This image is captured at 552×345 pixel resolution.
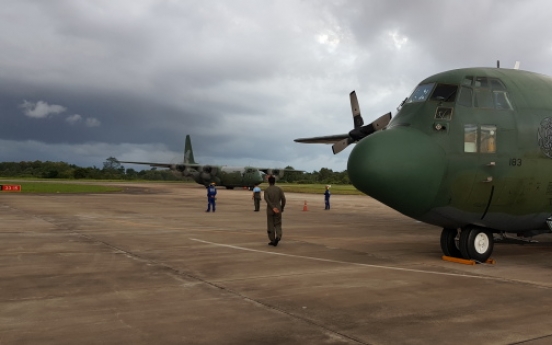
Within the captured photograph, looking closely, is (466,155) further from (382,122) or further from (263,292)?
(382,122)

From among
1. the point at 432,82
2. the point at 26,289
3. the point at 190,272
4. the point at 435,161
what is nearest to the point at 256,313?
the point at 190,272

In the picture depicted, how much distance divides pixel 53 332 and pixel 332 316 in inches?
121

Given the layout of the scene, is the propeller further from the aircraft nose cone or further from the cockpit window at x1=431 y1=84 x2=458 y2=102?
the aircraft nose cone

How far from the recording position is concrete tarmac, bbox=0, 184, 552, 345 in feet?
16.4

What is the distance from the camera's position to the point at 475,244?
9602mm

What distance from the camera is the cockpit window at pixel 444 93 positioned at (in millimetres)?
9406

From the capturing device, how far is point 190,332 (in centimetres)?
499

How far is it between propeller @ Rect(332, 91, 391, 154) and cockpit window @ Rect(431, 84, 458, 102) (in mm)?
5744

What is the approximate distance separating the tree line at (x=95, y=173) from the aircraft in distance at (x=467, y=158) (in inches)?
2992

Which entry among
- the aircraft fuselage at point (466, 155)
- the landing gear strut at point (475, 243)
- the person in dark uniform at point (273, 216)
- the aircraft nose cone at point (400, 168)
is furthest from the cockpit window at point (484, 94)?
the person in dark uniform at point (273, 216)

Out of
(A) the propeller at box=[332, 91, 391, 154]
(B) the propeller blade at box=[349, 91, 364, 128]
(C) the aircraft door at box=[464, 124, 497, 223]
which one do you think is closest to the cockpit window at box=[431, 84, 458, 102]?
(C) the aircraft door at box=[464, 124, 497, 223]

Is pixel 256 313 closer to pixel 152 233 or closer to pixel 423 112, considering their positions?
pixel 423 112

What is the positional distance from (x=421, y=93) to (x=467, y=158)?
1.69m

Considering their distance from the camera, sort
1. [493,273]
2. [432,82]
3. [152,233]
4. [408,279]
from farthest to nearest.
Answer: [152,233], [432,82], [493,273], [408,279]
